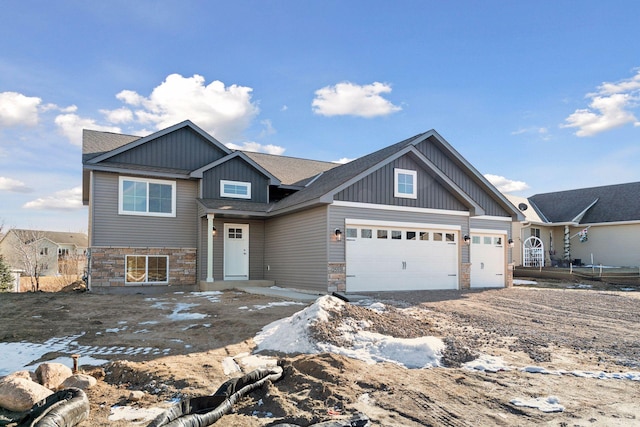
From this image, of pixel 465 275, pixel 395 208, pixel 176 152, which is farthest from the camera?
pixel 176 152

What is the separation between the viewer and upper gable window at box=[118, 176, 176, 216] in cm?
1456

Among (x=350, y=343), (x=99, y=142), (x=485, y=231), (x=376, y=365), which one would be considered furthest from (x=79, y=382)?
(x=485, y=231)

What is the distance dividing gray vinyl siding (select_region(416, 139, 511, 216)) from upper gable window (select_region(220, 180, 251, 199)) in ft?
22.9

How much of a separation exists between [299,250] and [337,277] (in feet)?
6.62

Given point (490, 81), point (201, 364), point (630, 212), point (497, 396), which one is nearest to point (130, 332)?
point (201, 364)

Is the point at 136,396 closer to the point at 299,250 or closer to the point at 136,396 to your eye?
the point at 136,396

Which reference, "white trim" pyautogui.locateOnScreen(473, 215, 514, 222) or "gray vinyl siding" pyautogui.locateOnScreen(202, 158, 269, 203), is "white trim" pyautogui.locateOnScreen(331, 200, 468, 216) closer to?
"white trim" pyautogui.locateOnScreen(473, 215, 514, 222)

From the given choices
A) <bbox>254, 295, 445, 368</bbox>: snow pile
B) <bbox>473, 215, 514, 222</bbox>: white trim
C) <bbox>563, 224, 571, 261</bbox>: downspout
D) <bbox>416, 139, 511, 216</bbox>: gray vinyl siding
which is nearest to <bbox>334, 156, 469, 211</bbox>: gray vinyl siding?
<bbox>473, 215, 514, 222</bbox>: white trim

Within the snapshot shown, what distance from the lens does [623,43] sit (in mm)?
12484

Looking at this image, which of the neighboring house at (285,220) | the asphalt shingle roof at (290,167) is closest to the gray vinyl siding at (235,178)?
the neighboring house at (285,220)

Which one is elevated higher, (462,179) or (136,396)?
(462,179)

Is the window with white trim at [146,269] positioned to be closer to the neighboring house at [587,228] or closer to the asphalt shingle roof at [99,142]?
the asphalt shingle roof at [99,142]

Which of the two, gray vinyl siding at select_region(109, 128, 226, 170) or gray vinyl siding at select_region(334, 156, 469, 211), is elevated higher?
gray vinyl siding at select_region(109, 128, 226, 170)

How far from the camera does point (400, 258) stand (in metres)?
14.1
